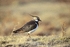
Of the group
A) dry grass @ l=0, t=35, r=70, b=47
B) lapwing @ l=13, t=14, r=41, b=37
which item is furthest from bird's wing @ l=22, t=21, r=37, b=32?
dry grass @ l=0, t=35, r=70, b=47

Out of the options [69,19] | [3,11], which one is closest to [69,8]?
[69,19]

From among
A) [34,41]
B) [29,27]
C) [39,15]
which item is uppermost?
[39,15]

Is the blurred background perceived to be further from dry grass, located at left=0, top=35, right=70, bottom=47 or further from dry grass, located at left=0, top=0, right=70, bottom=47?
dry grass, located at left=0, top=35, right=70, bottom=47

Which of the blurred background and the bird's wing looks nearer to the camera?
the bird's wing

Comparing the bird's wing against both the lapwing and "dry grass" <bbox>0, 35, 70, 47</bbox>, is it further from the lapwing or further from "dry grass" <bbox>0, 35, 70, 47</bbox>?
"dry grass" <bbox>0, 35, 70, 47</bbox>

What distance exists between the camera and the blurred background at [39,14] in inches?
118

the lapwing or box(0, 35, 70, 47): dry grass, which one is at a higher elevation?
the lapwing

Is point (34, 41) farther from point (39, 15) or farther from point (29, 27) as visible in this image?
point (39, 15)

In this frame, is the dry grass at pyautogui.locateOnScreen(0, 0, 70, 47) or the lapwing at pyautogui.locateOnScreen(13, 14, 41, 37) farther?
the dry grass at pyautogui.locateOnScreen(0, 0, 70, 47)

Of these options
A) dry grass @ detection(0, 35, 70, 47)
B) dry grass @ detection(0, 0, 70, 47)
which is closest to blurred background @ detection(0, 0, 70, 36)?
dry grass @ detection(0, 0, 70, 47)

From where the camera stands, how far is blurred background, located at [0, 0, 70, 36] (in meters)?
2.99

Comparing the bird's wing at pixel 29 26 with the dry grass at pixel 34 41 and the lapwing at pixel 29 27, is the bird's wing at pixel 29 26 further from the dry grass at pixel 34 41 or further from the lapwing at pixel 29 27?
the dry grass at pixel 34 41

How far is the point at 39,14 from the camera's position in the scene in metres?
3.03

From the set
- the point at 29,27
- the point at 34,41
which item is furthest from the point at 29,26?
the point at 34,41
